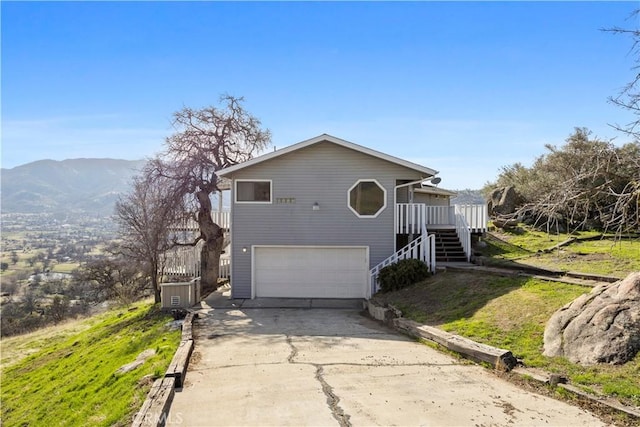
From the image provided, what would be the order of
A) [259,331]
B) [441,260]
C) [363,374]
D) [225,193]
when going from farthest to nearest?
[225,193] → [441,260] → [259,331] → [363,374]

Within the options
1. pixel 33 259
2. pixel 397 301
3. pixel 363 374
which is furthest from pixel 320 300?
pixel 33 259

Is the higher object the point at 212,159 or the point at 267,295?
the point at 212,159

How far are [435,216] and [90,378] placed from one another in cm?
1275

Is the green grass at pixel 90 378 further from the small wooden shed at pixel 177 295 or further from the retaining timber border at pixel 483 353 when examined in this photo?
the retaining timber border at pixel 483 353

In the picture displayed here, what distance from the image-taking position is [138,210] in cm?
1978

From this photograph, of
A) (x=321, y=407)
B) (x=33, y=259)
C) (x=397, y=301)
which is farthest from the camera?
(x=33, y=259)

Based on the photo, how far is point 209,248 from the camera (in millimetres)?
17328

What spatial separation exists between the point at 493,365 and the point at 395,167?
29.8 feet

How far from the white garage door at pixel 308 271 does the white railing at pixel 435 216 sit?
5.76 ft

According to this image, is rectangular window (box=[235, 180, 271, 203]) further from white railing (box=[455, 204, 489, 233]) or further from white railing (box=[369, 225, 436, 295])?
white railing (box=[455, 204, 489, 233])

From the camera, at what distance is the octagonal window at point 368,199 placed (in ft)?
50.8

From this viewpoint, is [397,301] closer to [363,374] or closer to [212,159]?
[363,374]

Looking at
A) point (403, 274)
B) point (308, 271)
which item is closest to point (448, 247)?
point (403, 274)

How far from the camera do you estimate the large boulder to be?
656 cm
